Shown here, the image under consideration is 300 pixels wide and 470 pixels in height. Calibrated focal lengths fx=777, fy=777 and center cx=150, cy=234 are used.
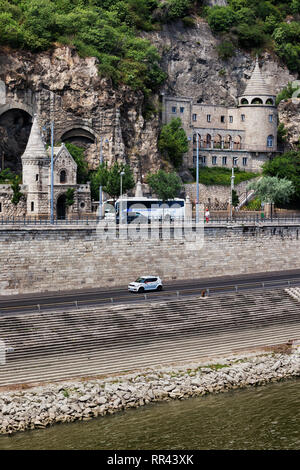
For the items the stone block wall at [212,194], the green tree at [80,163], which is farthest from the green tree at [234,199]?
the green tree at [80,163]

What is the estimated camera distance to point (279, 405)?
42.8m

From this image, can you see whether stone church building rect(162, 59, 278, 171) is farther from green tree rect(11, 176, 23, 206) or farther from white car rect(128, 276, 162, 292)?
white car rect(128, 276, 162, 292)

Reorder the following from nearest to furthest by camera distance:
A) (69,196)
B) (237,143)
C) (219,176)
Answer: (69,196)
(219,176)
(237,143)

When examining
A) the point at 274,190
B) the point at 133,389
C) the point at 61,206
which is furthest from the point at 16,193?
the point at 133,389

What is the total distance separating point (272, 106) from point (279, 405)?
70379 mm

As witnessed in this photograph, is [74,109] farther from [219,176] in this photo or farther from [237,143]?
[237,143]

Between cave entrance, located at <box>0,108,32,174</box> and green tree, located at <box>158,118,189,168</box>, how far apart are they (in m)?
17.1

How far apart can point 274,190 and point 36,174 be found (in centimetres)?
2900

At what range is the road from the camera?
2026 inches

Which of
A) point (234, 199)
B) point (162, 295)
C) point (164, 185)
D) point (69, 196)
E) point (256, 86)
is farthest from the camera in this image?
point (256, 86)

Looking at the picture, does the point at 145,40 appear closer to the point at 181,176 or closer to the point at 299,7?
the point at 181,176

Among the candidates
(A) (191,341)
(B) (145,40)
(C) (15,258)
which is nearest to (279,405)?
(A) (191,341)

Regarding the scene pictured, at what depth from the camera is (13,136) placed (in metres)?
87.9

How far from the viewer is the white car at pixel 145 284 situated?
5850 cm
